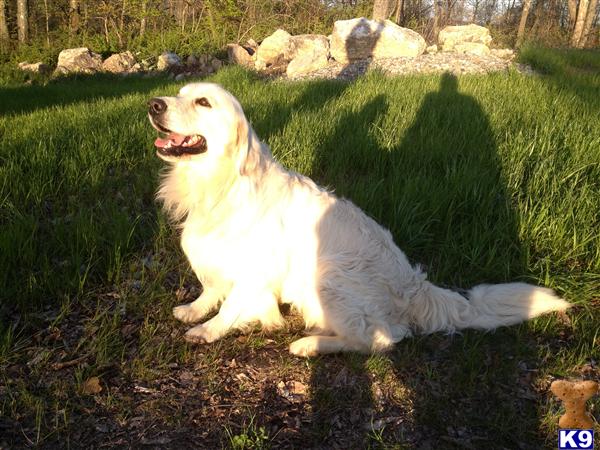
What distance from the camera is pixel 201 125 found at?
8.71ft

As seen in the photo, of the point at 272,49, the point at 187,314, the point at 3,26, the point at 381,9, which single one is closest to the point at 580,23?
the point at 381,9

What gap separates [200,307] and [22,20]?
14235 millimetres

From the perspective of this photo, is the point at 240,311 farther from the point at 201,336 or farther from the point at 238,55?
the point at 238,55

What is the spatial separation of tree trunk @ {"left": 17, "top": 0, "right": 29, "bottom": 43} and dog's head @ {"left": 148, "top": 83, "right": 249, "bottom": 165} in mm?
13713

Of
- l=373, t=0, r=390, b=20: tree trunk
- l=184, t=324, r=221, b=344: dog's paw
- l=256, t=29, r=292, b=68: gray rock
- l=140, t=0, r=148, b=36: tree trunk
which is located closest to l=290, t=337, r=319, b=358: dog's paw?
l=184, t=324, r=221, b=344: dog's paw

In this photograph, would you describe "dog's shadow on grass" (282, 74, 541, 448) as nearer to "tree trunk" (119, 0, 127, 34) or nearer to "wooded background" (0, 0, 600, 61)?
"wooded background" (0, 0, 600, 61)

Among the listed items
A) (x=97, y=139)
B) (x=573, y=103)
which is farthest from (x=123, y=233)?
(x=573, y=103)

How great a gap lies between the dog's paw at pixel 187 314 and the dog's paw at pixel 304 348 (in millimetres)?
690

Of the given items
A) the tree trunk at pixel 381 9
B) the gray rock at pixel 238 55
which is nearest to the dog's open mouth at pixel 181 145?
the gray rock at pixel 238 55

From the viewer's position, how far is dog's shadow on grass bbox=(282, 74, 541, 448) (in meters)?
2.28

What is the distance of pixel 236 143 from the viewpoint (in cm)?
266

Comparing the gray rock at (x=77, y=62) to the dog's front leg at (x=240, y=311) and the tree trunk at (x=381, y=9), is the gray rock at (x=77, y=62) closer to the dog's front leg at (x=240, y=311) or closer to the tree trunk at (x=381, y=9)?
the tree trunk at (x=381, y=9)

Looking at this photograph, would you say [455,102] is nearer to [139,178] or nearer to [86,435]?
[139,178]

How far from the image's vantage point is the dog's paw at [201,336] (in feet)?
8.98
